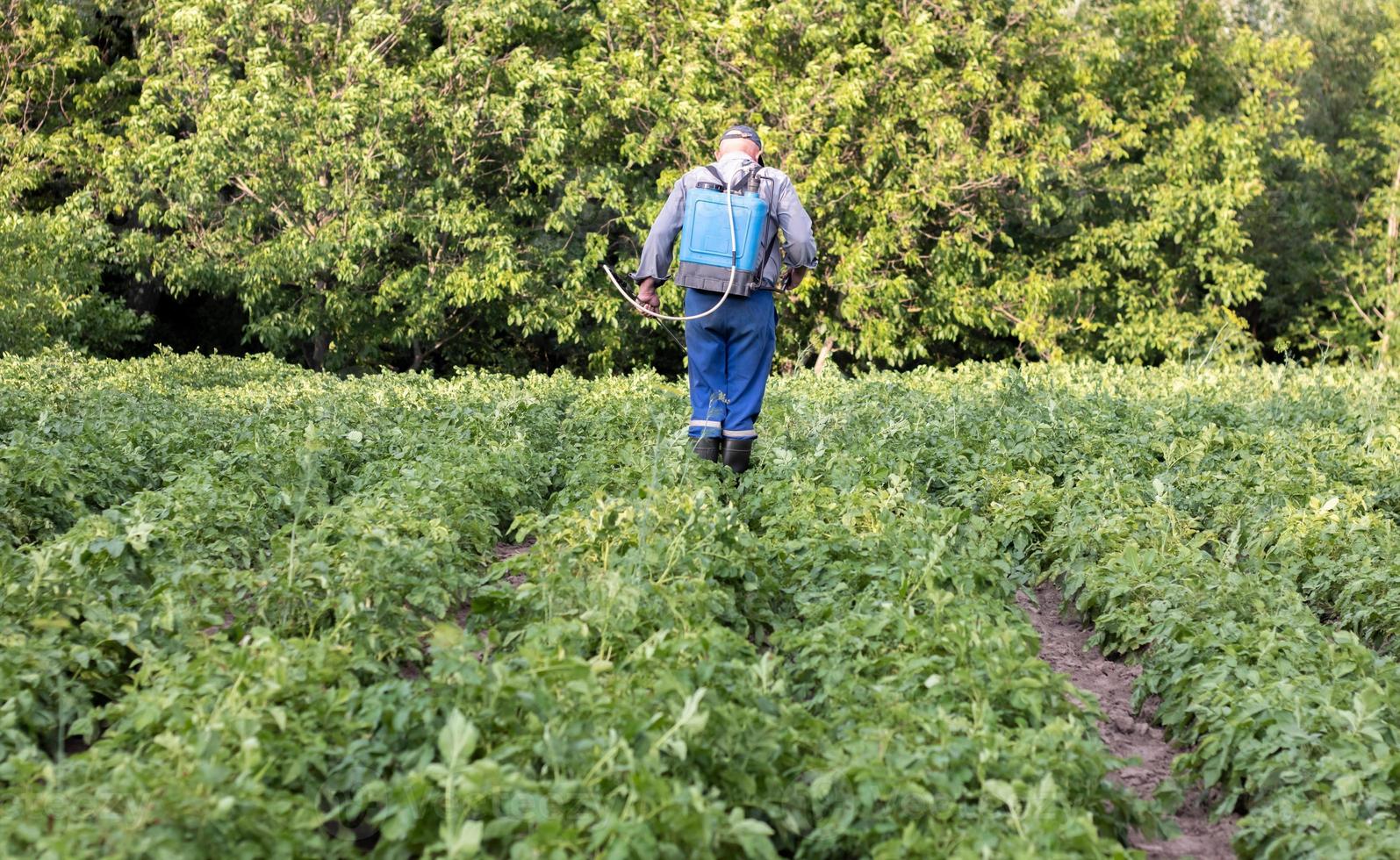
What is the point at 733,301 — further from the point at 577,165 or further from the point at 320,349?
the point at 320,349

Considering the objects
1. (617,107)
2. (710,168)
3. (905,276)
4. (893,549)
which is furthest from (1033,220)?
(893,549)

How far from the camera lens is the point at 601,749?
10.3 ft

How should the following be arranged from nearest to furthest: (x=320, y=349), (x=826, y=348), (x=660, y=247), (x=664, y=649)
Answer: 1. (x=664, y=649)
2. (x=660, y=247)
3. (x=320, y=349)
4. (x=826, y=348)

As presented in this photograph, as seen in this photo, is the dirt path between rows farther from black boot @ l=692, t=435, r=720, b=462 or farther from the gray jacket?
the gray jacket

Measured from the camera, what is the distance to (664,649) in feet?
12.2

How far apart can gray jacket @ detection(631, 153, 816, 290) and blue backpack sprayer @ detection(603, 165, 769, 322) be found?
91mm

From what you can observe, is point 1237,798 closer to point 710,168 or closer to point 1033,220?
point 710,168

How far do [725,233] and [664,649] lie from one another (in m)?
4.17

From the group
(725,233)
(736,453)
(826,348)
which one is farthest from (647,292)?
(826,348)

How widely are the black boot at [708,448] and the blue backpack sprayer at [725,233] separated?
690 millimetres

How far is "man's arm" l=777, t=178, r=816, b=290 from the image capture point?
7.67 m

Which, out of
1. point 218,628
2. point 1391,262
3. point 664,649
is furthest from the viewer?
point 1391,262

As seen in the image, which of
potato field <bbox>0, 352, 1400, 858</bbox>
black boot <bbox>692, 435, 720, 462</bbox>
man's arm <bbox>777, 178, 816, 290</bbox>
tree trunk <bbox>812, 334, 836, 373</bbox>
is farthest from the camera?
tree trunk <bbox>812, 334, 836, 373</bbox>

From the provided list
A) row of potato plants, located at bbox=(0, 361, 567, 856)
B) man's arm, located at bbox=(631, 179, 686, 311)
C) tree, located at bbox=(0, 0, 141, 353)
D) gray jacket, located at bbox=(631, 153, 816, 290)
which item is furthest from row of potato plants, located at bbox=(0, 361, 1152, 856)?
tree, located at bbox=(0, 0, 141, 353)
